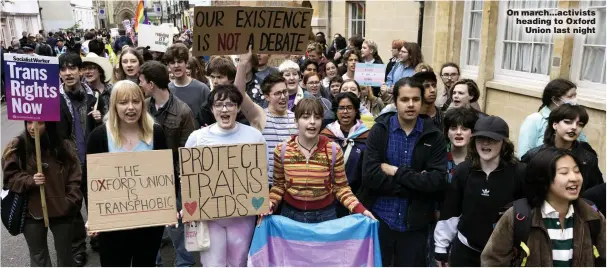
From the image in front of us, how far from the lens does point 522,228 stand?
7.81 feet

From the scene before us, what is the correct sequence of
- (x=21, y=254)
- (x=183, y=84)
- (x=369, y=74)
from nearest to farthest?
(x=21, y=254)
(x=183, y=84)
(x=369, y=74)

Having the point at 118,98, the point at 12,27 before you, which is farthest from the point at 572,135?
the point at 12,27

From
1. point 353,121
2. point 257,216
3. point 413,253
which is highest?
point 353,121

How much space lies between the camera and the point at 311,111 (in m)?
3.33

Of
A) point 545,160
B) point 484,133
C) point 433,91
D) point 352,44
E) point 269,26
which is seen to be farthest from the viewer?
point 352,44

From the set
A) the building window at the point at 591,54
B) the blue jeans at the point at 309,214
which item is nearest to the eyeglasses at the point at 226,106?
the blue jeans at the point at 309,214

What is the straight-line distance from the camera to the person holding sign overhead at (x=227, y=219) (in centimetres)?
321

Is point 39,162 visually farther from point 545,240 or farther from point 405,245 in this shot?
point 545,240

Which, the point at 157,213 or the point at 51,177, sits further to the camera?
the point at 51,177

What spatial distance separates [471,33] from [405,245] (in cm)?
670

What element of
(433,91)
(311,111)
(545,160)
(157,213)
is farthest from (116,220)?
(433,91)

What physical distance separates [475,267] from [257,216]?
4.96 feet

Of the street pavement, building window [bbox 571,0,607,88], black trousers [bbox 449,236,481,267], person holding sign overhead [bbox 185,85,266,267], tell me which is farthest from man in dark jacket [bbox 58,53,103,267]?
building window [bbox 571,0,607,88]

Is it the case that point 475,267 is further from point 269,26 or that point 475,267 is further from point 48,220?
point 48,220
